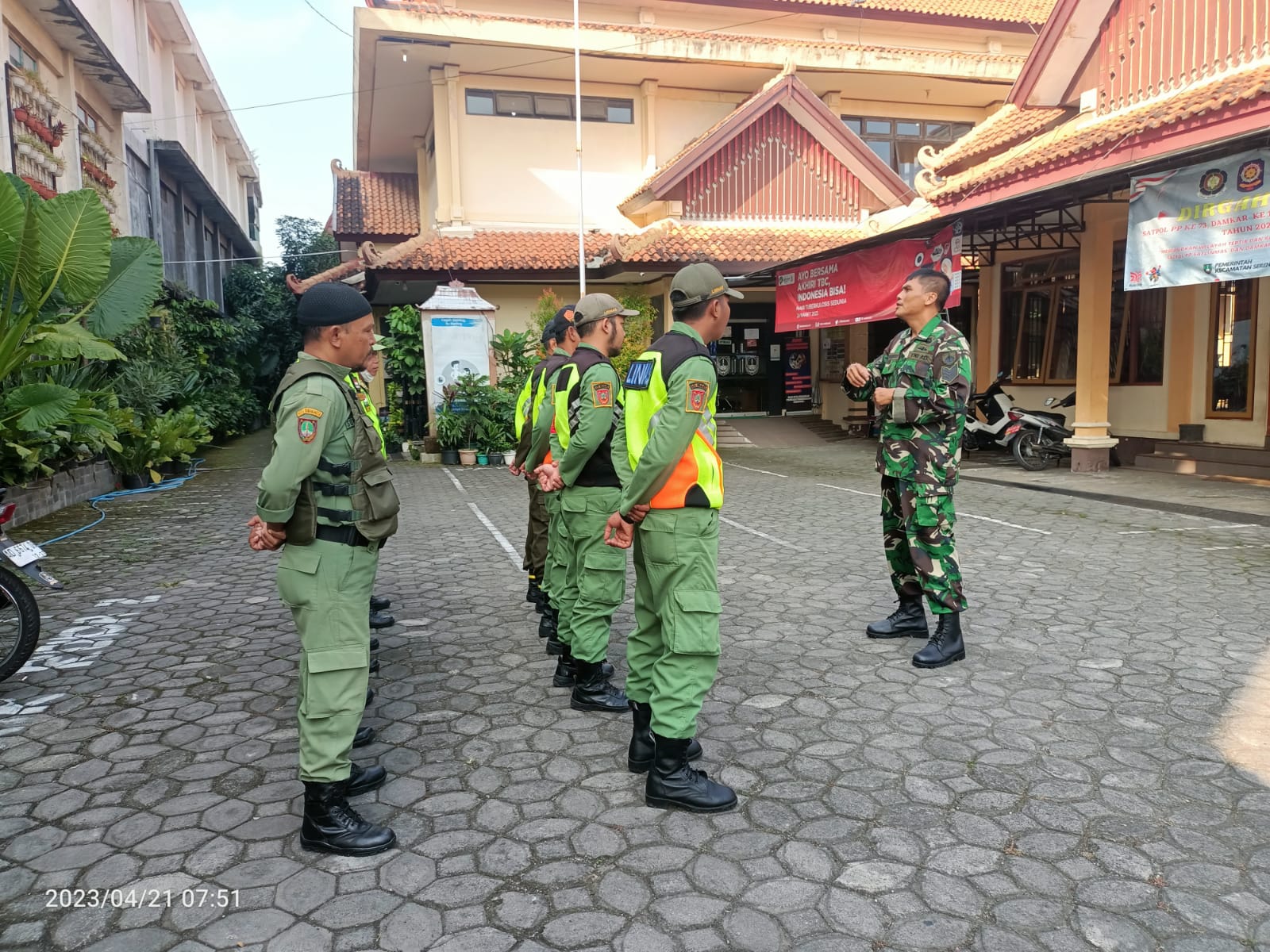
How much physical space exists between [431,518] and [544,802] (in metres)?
6.64

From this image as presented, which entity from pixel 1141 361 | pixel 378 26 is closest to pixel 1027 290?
pixel 1141 361

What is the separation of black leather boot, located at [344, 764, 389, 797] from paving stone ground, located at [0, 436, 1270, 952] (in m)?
0.10

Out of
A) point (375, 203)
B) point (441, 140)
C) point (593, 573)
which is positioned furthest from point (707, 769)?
point (375, 203)

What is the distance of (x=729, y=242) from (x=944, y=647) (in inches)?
531

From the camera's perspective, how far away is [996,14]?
20.8 m

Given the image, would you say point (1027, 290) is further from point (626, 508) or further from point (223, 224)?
point (223, 224)

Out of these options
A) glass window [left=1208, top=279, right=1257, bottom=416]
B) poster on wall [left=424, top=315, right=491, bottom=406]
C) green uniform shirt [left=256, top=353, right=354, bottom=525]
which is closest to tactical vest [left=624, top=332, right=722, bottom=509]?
green uniform shirt [left=256, top=353, right=354, bottom=525]

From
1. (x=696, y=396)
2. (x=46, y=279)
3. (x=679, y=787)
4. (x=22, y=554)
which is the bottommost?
(x=679, y=787)

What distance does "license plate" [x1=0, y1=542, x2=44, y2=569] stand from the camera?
4.32m

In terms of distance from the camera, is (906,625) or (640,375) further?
(906,625)

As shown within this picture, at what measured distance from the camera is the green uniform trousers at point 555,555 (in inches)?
173

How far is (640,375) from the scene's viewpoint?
10.2 ft
